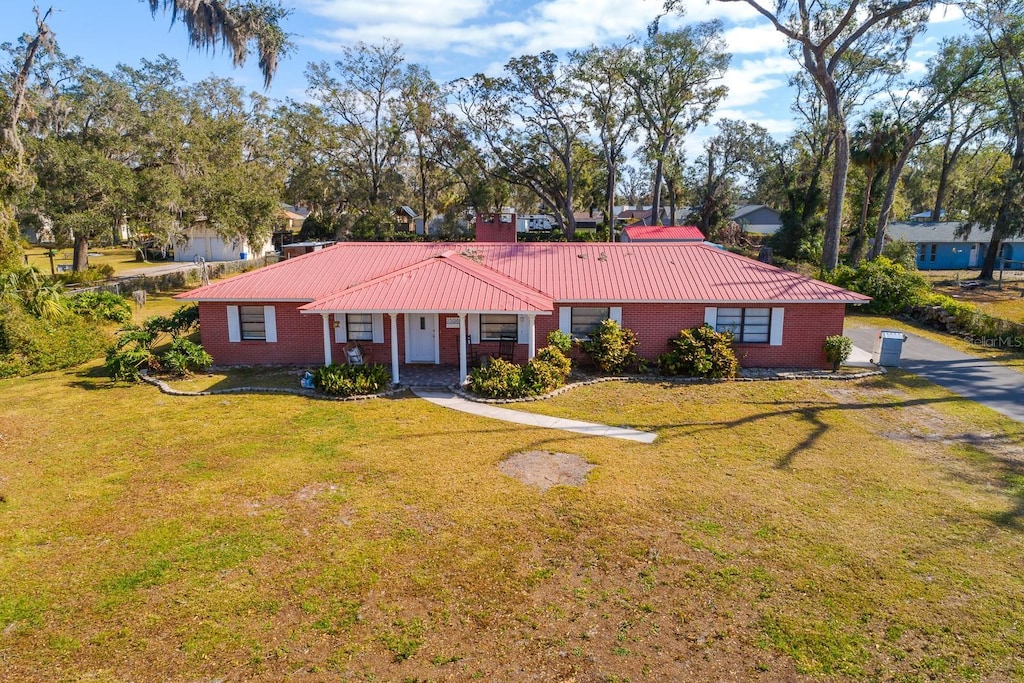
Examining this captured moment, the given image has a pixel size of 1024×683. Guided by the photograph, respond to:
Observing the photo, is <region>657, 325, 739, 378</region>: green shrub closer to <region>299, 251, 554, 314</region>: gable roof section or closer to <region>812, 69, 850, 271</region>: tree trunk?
<region>299, 251, 554, 314</region>: gable roof section

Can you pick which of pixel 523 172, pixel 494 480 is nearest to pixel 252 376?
pixel 494 480

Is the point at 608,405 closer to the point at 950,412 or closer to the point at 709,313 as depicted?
the point at 709,313

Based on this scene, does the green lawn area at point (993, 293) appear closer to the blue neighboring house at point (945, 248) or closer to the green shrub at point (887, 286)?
the blue neighboring house at point (945, 248)

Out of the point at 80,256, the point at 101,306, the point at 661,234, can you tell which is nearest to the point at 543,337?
the point at 101,306

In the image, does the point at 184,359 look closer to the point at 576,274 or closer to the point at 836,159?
the point at 576,274

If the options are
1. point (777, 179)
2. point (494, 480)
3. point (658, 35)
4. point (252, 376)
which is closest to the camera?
point (494, 480)

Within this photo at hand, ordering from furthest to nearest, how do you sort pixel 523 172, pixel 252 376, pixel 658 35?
pixel 523 172 → pixel 658 35 → pixel 252 376
